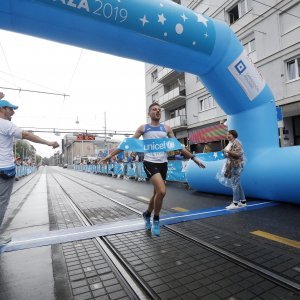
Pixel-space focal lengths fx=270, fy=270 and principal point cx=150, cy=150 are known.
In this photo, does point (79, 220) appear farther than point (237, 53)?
No

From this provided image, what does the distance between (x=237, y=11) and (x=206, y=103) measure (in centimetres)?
775

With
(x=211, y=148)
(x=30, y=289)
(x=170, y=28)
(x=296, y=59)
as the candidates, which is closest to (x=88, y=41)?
(x=170, y=28)

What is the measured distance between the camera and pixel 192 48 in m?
5.63

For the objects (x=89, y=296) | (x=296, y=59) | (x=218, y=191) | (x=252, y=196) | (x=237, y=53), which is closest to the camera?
(x=89, y=296)

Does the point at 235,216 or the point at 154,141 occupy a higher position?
the point at 154,141

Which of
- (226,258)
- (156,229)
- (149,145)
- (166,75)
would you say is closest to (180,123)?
(166,75)

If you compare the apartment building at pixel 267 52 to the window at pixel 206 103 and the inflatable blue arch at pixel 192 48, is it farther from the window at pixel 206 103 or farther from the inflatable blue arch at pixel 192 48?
the inflatable blue arch at pixel 192 48

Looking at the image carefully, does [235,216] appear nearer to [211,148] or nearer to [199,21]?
[199,21]

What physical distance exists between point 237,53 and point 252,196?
3.58m

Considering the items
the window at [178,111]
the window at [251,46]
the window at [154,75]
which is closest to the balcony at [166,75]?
the window at [154,75]

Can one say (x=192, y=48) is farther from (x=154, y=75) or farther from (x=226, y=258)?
(x=154, y=75)

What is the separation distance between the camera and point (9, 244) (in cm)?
400

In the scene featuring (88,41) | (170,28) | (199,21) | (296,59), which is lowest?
(88,41)

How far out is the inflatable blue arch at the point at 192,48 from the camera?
14.4 ft
